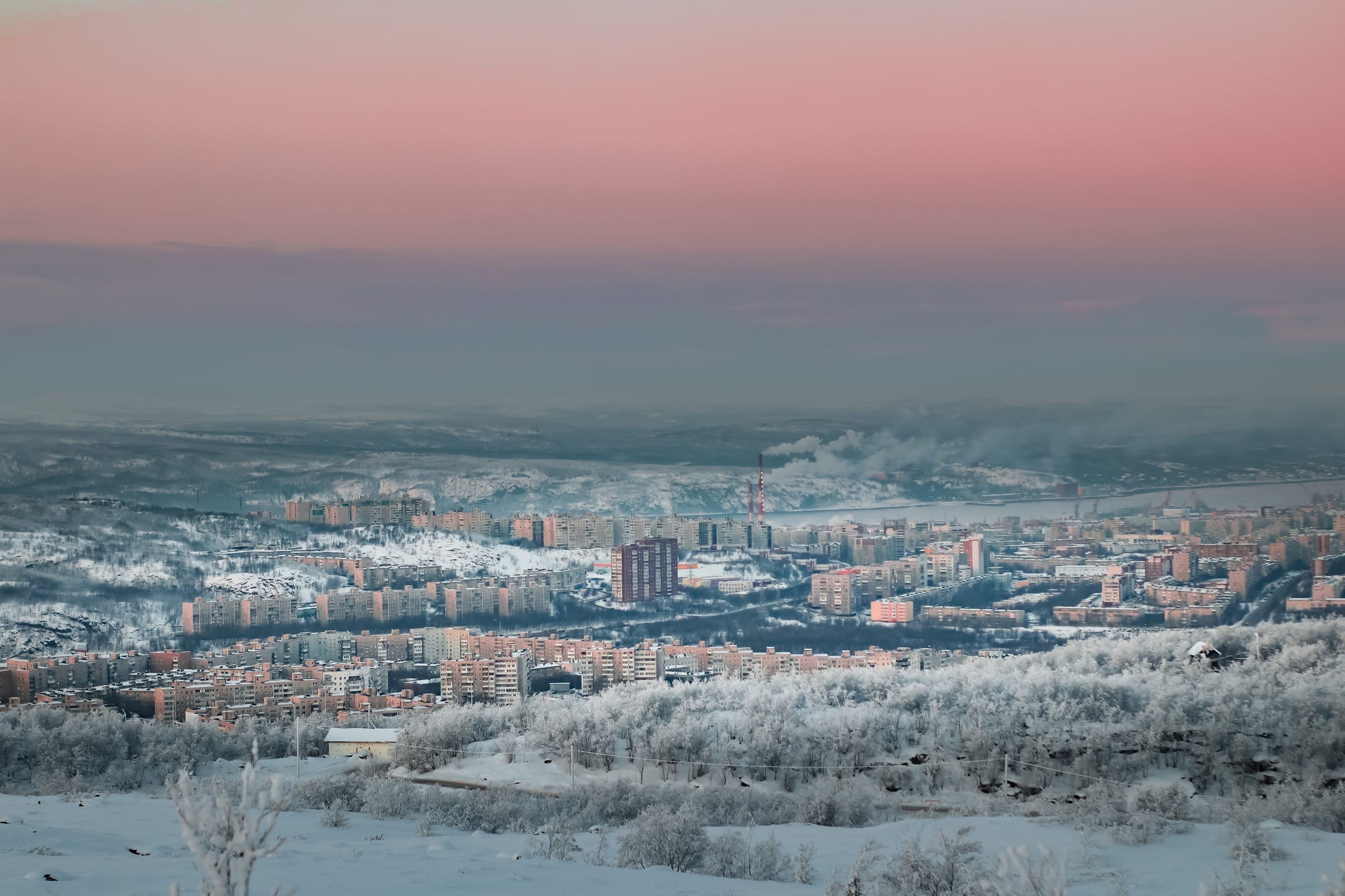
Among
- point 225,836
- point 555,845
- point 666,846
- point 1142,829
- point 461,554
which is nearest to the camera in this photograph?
point 225,836

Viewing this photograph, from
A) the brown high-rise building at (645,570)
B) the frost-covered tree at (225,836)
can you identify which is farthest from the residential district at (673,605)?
the frost-covered tree at (225,836)

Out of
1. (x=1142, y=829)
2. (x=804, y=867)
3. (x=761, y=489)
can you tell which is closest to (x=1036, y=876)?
(x=804, y=867)

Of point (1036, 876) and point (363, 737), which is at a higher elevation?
point (1036, 876)

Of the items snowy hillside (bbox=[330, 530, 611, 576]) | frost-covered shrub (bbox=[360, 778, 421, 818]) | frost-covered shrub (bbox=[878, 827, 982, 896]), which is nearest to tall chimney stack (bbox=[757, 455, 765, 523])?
snowy hillside (bbox=[330, 530, 611, 576])

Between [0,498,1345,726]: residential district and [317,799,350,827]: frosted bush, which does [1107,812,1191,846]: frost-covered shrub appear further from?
[0,498,1345,726]: residential district

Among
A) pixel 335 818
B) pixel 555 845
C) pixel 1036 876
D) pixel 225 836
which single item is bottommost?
pixel 335 818

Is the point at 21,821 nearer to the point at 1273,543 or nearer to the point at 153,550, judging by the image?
the point at 1273,543

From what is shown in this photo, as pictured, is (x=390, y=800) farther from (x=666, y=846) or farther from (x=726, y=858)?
(x=726, y=858)
